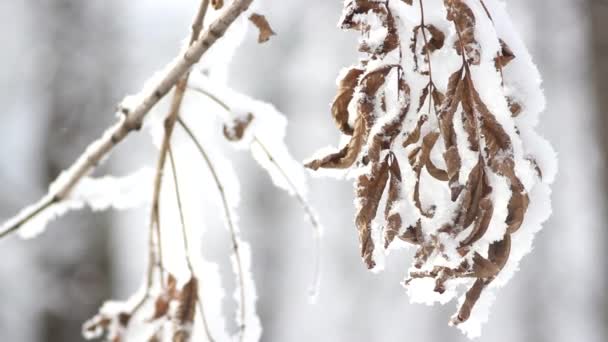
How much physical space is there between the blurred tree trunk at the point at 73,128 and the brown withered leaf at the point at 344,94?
3.92 metres

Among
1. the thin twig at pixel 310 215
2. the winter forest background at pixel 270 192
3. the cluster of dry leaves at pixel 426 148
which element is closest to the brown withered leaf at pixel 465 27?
the cluster of dry leaves at pixel 426 148

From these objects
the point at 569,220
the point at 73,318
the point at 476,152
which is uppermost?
the point at 73,318

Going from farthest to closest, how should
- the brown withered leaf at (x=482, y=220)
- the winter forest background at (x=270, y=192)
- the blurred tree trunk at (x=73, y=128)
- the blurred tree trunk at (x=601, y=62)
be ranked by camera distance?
the winter forest background at (x=270, y=192), the blurred tree trunk at (x=73, y=128), the blurred tree trunk at (x=601, y=62), the brown withered leaf at (x=482, y=220)

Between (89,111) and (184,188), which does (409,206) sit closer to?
(184,188)

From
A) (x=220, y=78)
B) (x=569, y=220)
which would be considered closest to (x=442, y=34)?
(x=220, y=78)

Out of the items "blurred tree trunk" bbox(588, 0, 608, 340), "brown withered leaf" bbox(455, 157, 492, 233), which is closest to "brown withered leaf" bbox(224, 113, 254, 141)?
"brown withered leaf" bbox(455, 157, 492, 233)

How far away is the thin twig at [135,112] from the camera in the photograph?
545 millimetres

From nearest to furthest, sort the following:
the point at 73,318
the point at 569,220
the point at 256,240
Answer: the point at 73,318
the point at 569,220
the point at 256,240

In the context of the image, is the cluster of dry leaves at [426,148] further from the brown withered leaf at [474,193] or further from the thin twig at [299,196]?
the thin twig at [299,196]

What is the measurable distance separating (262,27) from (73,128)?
4.25 m

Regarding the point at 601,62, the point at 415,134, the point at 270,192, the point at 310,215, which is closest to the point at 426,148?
the point at 415,134

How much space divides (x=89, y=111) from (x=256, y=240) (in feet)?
9.92

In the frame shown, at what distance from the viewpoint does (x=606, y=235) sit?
220 cm

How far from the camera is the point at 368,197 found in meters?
0.52
